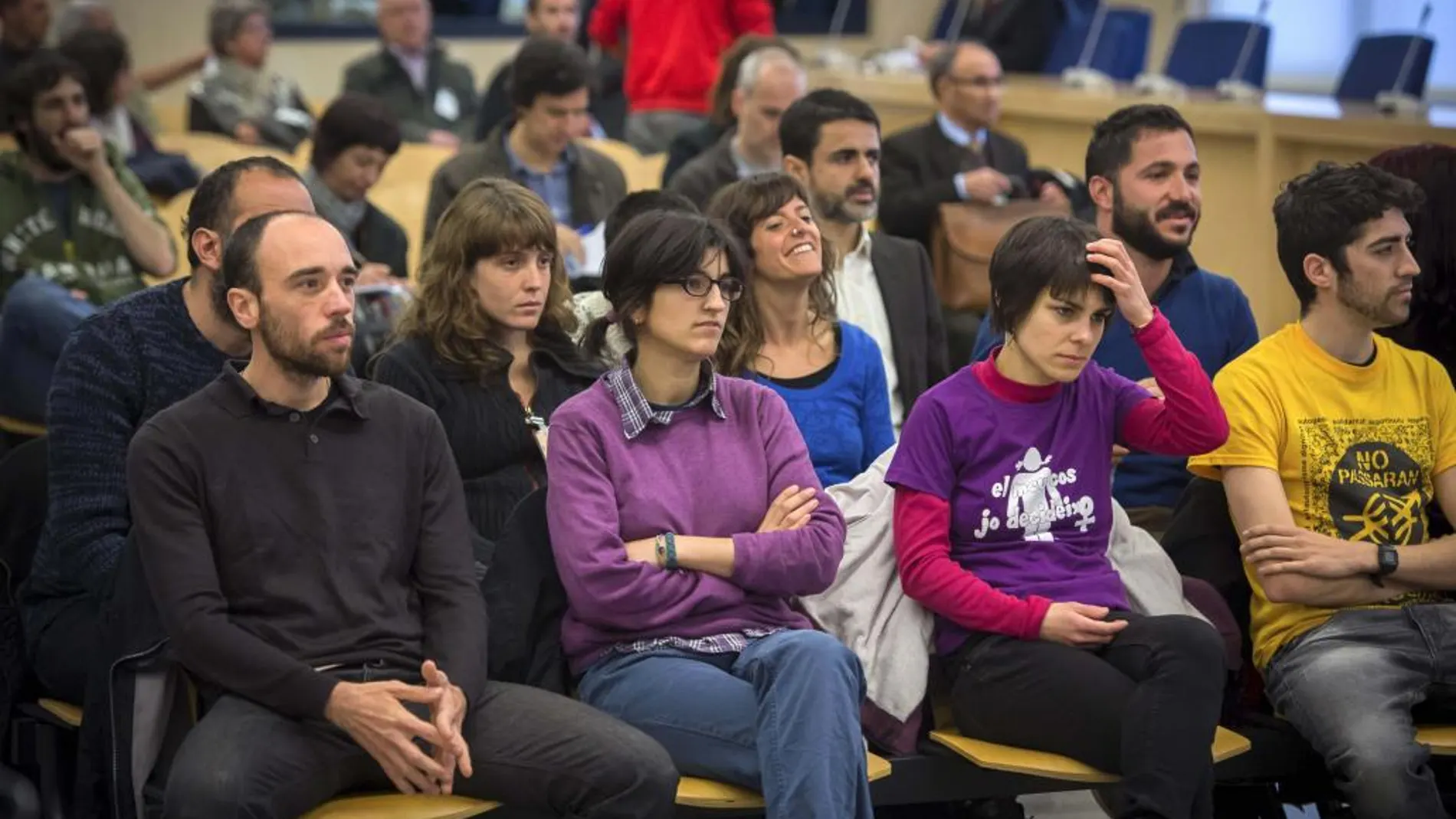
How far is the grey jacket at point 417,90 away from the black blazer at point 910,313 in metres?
3.69

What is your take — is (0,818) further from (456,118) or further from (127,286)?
(456,118)

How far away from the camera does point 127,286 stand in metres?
4.69

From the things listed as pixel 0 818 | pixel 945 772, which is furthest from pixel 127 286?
pixel 945 772

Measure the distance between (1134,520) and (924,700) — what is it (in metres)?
0.64

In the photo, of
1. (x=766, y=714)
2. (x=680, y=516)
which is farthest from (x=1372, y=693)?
(x=680, y=516)

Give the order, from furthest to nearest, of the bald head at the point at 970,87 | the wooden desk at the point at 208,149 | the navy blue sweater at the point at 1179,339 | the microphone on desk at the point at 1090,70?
the microphone on desk at the point at 1090,70 → the wooden desk at the point at 208,149 → the bald head at the point at 970,87 → the navy blue sweater at the point at 1179,339

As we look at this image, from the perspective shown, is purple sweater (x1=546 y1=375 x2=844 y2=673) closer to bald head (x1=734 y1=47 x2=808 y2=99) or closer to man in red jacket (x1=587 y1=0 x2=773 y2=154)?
bald head (x1=734 y1=47 x2=808 y2=99)

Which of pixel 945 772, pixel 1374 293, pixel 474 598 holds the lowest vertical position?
pixel 945 772

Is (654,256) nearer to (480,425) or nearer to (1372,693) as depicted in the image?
(480,425)

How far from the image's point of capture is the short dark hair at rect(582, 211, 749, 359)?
2.96 meters

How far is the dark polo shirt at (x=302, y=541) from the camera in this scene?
2.60 m

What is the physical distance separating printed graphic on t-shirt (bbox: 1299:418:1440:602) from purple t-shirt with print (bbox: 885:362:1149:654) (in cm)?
37

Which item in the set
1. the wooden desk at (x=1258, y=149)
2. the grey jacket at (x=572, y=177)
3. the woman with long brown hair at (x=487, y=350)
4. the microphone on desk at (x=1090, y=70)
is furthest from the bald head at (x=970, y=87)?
the woman with long brown hair at (x=487, y=350)

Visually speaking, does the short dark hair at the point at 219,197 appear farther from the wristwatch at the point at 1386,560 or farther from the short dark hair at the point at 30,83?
the wristwatch at the point at 1386,560
